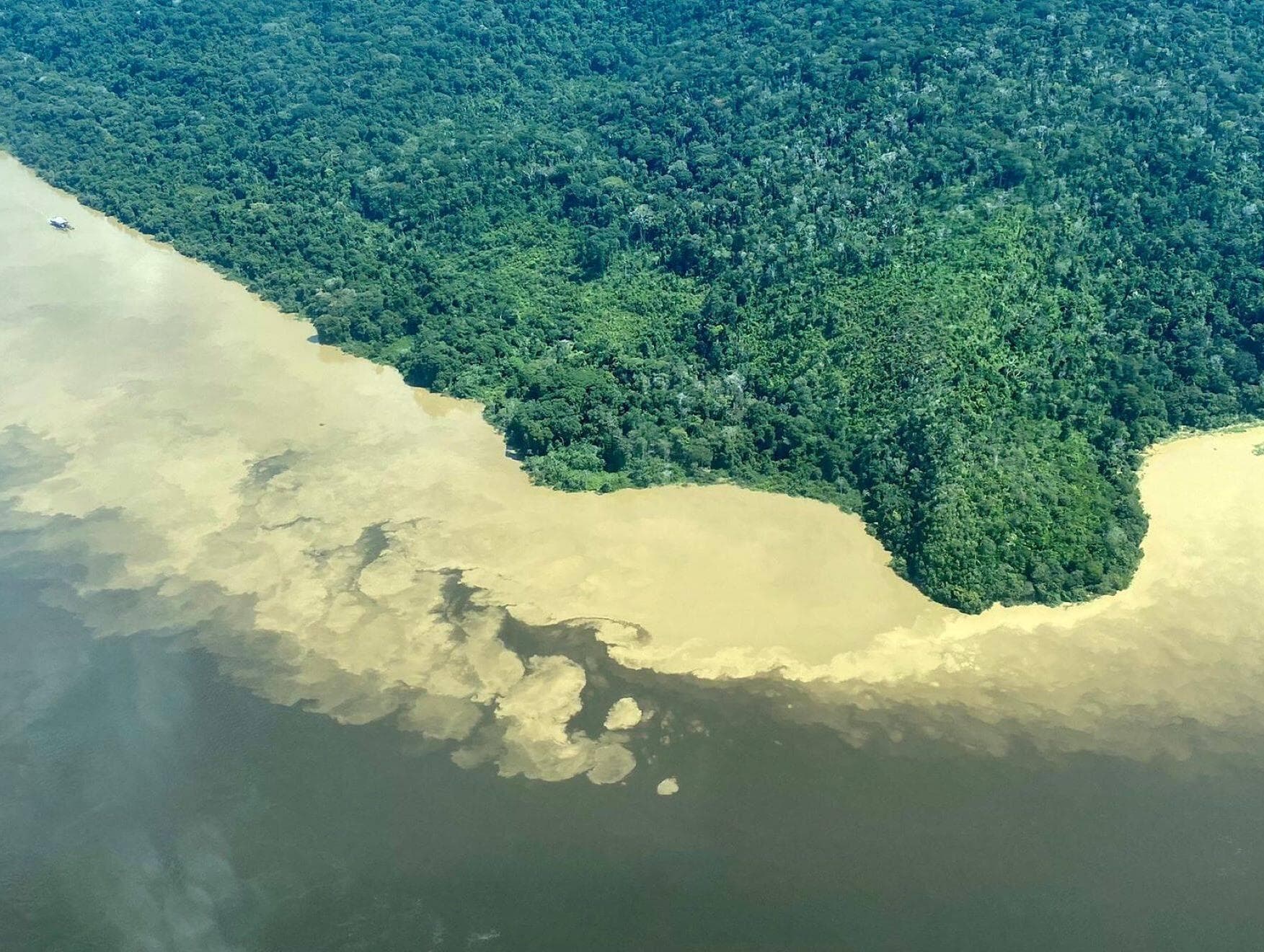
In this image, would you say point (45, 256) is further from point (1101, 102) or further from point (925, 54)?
point (1101, 102)

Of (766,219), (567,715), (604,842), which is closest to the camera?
(604,842)

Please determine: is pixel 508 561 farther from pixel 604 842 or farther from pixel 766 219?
pixel 766 219

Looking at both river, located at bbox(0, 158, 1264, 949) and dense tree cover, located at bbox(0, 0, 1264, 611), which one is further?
dense tree cover, located at bbox(0, 0, 1264, 611)

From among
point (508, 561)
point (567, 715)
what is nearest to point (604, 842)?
point (567, 715)

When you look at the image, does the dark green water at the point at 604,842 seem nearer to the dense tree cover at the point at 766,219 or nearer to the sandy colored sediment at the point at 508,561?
the sandy colored sediment at the point at 508,561

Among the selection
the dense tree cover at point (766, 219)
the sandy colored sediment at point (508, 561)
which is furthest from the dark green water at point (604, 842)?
the dense tree cover at point (766, 219)

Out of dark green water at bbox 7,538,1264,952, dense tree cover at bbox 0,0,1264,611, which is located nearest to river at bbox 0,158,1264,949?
dark green water at bbox 7,538,1264,952

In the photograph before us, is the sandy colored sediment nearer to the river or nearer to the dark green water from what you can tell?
the river
